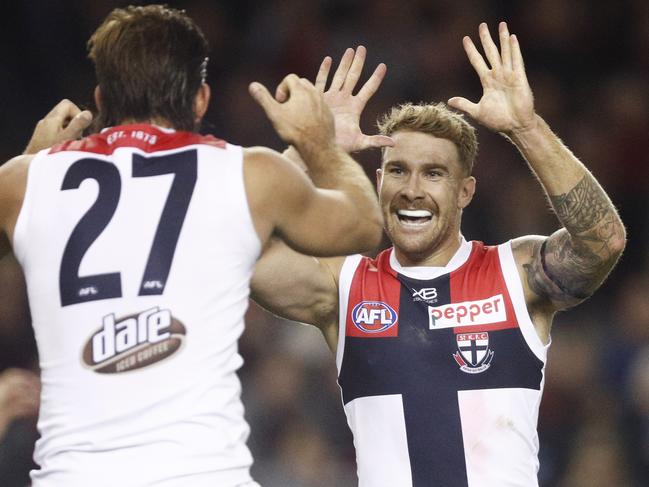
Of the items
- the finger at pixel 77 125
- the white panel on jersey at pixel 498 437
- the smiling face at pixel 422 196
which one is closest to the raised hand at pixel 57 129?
the finger at pixel 77 125

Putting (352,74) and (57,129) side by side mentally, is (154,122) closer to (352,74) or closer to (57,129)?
(57,129)

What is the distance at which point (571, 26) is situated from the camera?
10.5 m

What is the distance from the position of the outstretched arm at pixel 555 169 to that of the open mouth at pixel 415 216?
59 cm

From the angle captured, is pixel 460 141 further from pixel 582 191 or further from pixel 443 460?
pixel 443 460

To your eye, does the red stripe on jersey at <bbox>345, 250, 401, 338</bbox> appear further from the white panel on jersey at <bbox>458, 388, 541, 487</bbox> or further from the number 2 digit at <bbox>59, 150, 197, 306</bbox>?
the number 2 digit at <bbox>59, 150, 197, 306</bbox>

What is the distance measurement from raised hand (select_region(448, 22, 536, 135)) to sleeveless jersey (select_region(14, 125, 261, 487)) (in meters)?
1.55

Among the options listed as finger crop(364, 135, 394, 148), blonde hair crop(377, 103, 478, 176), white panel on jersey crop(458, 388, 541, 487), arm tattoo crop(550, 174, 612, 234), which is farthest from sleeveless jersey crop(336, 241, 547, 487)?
finger crop(364, 135, 394, 148)

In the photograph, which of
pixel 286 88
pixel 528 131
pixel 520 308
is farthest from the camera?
pixel 520 308

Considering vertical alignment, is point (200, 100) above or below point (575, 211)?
above

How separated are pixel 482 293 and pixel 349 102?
1033 millimetres

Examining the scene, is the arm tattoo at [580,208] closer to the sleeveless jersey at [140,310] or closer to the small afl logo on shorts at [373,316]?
the small afl logo on shorts at [373,316]

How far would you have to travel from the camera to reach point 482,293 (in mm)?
4812

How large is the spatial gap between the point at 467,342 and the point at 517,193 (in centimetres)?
514

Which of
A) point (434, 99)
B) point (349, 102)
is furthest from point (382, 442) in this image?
point (434, 99)
